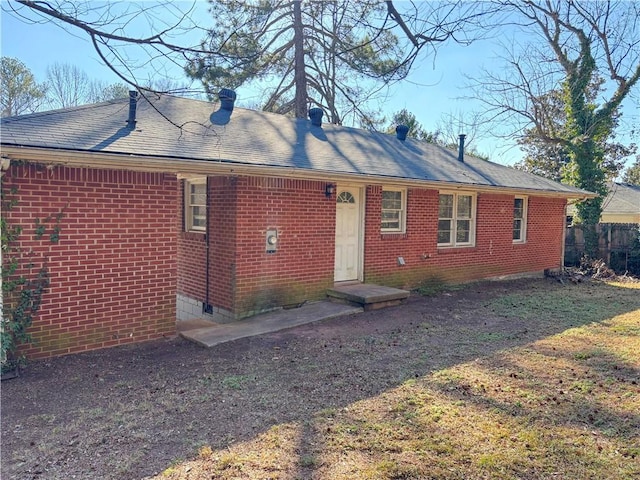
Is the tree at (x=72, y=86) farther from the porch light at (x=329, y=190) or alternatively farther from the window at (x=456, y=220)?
the window at (x=456, y=220)

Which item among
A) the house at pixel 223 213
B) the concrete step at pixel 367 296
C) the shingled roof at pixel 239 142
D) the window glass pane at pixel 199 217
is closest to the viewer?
the house at pixel 223 213

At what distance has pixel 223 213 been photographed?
25.7 feet

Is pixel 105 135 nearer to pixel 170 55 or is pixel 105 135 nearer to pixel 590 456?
pixel 170 55

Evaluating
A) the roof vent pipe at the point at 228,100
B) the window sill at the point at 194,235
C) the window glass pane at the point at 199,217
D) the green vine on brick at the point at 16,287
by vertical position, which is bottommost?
the green vine on brick at the point at 16,287

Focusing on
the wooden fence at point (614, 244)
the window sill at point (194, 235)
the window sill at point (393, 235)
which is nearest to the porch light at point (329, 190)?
the window sill at point (393, 235)

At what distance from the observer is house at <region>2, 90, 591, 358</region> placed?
18.7ft

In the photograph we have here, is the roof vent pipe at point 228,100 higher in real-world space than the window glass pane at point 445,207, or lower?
higher

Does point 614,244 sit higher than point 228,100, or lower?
lower

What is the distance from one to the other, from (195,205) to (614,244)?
13.9 m

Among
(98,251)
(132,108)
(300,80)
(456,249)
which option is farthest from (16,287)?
(300,80)

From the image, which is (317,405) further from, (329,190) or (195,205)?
(195,205)

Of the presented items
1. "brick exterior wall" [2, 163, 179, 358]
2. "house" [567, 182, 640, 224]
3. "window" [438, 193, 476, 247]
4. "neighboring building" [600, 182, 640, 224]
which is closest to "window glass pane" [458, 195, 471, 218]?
"window" [438, 193, 476, 247]

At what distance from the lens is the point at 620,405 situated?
447 centimetres

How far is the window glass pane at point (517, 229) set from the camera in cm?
1329
